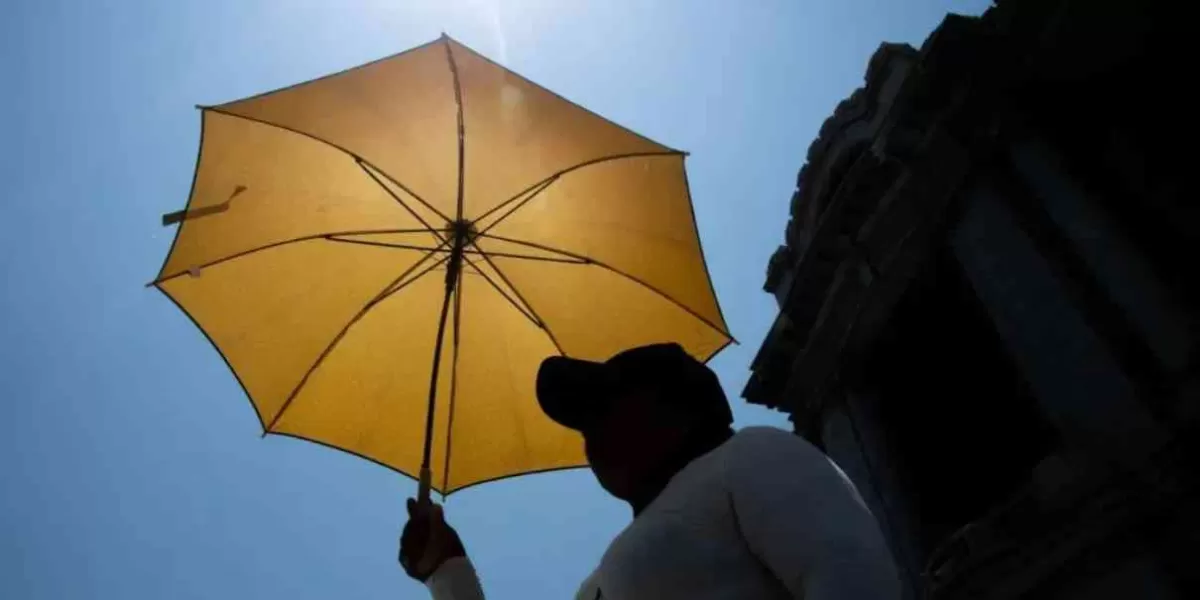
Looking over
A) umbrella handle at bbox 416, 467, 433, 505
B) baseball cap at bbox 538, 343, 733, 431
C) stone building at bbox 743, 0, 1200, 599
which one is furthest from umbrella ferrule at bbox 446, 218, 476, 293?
stone building at bbox 743, 0, 1200, 599

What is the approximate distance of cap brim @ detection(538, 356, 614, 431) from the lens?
2244 mm

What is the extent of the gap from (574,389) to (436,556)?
730 millimetres

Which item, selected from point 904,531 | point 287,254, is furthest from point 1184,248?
point 287,254

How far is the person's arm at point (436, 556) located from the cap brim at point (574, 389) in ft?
1.82

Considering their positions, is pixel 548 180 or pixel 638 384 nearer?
pixel 638 384

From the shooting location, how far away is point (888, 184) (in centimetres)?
895

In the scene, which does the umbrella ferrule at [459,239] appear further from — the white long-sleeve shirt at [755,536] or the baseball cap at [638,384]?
the white long-sleeve shirt at [755,536]

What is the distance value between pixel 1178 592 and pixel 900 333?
13.7ft

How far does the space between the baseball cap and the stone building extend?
5.22m

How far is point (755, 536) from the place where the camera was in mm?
1627

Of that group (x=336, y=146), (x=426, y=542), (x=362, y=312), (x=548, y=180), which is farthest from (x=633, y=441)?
(x=336, y=146)

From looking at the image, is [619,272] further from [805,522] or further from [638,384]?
[805,522]

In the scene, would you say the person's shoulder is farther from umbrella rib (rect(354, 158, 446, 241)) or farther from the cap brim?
umbrella rib (rect(354, 158, 446, 241))

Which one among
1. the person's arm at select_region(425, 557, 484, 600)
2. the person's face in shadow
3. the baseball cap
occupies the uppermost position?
the baseball cap
